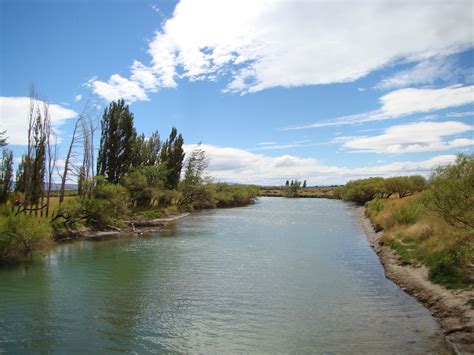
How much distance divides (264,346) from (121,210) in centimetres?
3185

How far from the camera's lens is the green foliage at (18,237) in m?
21.8

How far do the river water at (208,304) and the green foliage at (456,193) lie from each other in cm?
384

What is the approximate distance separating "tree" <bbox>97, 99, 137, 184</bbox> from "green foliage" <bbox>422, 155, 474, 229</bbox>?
41285 mm

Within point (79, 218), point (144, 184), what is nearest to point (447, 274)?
point (79, 218)

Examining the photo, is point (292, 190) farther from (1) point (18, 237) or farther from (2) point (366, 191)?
(1) point (18, 237)

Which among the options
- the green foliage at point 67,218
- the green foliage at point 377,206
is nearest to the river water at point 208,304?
the green foliage at point 67,218

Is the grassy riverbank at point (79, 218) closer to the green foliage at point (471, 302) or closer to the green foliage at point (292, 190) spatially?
the green foliage at point (471, 302)

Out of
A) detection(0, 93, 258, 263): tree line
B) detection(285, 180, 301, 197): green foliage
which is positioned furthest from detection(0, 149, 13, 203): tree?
detection(285, 180, 301, 197): green foliage

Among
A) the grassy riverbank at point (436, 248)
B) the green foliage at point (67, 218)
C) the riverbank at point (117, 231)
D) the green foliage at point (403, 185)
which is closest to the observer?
the grassy riverbank at point (436, 248)

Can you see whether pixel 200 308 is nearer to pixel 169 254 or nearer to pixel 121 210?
pixel 169 254

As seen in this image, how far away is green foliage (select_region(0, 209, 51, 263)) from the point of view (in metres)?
21.8

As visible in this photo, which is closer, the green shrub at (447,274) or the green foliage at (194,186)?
the green shrub at (447,274)

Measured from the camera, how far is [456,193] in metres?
15.0

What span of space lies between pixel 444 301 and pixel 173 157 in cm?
5614
